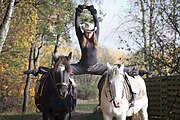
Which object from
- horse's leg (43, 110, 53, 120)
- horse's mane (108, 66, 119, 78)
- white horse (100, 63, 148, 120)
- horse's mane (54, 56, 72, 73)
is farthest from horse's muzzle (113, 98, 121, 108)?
horse's leg (43, 110, 53, 120)

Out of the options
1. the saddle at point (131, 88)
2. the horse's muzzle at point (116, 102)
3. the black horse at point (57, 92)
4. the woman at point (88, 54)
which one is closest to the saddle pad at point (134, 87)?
the saddle at point (131, 88)

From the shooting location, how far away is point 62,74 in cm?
819

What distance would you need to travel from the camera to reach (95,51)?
8703 millimetres

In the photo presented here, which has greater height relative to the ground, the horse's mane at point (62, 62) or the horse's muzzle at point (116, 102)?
the horse's mane at point (62, 62)

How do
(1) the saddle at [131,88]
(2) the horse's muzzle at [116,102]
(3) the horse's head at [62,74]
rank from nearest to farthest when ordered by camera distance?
(2) the horse's muzzle at [116,102] → (3) the horse's head at [62,74] → (1) the saddle at [131,88]

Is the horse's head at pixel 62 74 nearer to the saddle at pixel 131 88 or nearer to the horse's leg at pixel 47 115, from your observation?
the horse's leg at pixel 47 115

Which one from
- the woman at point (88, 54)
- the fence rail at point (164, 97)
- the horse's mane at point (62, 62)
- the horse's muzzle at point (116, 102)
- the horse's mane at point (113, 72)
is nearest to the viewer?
the horse's muzzle at point (116, 102)

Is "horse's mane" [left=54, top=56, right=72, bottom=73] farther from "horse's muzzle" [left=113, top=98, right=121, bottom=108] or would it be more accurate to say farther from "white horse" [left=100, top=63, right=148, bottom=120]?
"horse's muzzle" [left=113, top=98, right=121, bottom=108]

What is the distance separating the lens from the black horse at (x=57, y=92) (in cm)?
819

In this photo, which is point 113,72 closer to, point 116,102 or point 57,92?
point 116,102

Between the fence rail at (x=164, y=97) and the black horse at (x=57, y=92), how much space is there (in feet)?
12.8

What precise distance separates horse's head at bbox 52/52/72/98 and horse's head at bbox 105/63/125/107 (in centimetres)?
95

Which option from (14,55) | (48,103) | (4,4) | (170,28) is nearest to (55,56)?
(48,103)

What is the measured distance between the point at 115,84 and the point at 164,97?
562cm
